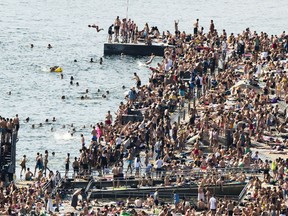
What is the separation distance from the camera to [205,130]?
8206 centimetres

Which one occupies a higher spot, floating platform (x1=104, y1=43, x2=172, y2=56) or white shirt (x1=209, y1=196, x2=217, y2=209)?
floating platform (x1=104, y1=43, x2=172, y2=56)

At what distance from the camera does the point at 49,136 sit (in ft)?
312

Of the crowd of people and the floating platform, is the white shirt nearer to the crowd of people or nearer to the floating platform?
the crowd of people

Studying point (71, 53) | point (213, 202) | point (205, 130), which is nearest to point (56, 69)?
point (71, 53)

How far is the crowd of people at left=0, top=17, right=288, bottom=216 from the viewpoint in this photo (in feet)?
232

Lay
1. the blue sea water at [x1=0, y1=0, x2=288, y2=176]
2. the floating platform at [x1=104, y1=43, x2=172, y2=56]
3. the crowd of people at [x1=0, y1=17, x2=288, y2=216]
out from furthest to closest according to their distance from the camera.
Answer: the floating platform at [x1=104, y1=43, x2=172, y2=56] → the blue sea water at [x1=0, y1=0, x2=288, y2=176] → the crowd of people at [x1=0, y1=17, x2=288, y2=216]

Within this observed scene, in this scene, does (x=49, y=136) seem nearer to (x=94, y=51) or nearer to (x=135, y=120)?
(x=135, y=120)

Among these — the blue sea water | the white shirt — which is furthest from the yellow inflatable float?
the white shirt

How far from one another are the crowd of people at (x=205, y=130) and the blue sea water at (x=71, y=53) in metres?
5.47

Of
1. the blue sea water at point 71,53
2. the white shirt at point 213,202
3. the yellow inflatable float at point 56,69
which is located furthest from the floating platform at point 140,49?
the white shirt at point 213,202

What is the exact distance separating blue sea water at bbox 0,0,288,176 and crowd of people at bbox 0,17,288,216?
5471 millimetres

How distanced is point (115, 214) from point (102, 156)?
11225mm

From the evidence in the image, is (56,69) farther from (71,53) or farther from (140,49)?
(71,53)

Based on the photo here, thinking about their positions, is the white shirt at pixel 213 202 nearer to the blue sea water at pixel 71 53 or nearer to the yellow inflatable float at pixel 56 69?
the blue sea water at pixel 71 53
